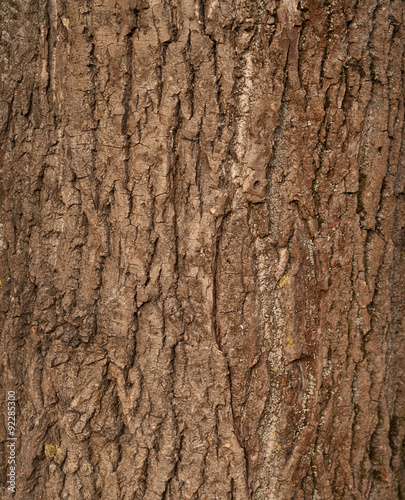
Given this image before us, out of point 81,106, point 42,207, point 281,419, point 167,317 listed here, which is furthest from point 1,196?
point 281,419

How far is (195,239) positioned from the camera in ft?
4.70

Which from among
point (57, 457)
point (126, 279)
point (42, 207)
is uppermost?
point (42, 207)

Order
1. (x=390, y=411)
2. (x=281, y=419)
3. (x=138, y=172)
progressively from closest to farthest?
(x=138, y=172) → (x=281, y=419) → (x=390, y=411)

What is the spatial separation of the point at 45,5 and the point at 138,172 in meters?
0.66

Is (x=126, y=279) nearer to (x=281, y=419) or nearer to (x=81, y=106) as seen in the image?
(x=81, y=106)

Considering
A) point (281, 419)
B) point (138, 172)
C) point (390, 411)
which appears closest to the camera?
point (138, 172)

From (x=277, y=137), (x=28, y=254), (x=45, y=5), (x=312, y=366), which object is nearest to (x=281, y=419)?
(x=312, y=366)

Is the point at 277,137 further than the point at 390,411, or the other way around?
the point at 390,411

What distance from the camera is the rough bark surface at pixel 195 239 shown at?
55.4 inches

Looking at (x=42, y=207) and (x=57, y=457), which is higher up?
(x=42, y=207)

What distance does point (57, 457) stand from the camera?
5.08 feet

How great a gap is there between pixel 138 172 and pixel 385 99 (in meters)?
0.90

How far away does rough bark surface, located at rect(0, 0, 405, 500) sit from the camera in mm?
1407

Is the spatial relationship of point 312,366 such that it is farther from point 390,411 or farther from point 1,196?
point 1,196
